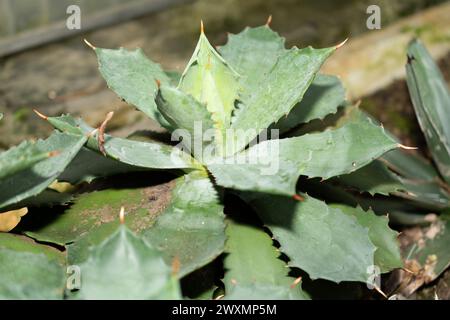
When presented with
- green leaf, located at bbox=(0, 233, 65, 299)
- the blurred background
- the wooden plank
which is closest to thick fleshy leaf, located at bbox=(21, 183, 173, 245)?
green leaf, located at bbox=(0, 233, 65, 299)

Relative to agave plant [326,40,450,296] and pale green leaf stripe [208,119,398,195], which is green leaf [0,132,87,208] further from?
agave plant [326,40,450,296]

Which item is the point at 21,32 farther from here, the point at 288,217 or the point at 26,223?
the point at 288,217

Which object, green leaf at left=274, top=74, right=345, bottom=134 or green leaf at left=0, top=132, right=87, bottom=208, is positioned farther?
green leaf at left=274, top=74, right=345, bottom=134

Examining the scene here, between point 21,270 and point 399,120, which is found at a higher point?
point 399,120

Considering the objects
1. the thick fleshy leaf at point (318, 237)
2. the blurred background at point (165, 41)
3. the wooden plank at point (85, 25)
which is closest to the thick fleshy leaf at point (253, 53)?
the thick fleshy leaf at point (318, 237)

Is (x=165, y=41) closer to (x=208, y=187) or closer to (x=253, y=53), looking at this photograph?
(x=253, y=53)

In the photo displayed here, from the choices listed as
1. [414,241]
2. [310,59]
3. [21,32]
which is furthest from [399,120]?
[21,32]

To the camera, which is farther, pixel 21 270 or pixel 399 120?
pixel 399 120
